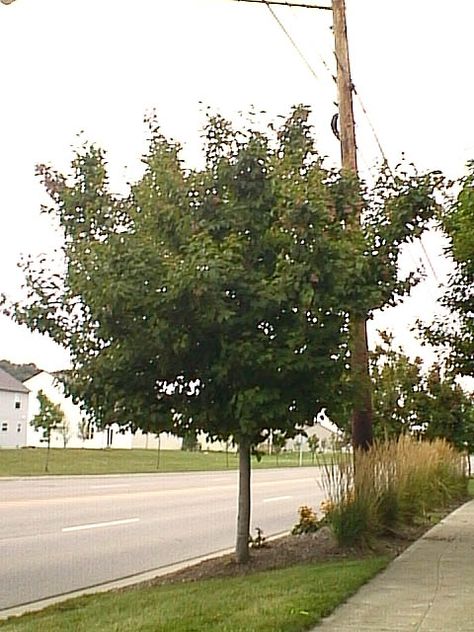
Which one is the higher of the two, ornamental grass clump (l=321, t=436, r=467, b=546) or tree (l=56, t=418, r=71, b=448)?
tree (l=56, t=418, r=71, b=448)

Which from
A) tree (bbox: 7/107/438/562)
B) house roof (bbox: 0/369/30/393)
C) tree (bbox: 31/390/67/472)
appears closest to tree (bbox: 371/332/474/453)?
tree (bbox: 7/107/438/562)

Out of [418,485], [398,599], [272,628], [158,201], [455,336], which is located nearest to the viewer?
[272,628]

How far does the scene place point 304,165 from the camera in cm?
1141

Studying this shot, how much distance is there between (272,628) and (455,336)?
845cm

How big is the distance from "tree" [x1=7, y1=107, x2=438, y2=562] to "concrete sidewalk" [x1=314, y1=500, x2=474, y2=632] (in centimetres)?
191

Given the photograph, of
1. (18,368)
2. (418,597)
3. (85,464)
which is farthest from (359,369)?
(18,368)

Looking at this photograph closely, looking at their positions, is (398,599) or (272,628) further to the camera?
(398,599)

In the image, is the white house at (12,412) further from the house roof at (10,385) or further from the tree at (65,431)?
the tree at (65,431)

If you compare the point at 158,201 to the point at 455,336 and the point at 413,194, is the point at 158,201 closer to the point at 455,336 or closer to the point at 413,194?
the point at 413,194

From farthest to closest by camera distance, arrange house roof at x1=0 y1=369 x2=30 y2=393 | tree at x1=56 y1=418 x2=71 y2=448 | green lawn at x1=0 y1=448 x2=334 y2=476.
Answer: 1. house roof at x1=0 y1=369 x2=30 y2=393
2. tree at x1=56 y1=418 x2=71 y2=448
3. green lawn at x1=0 y1=448 x2=334 y2=476

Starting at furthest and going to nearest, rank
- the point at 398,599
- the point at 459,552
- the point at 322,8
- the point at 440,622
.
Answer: the point at 322,8, the point at 459,552, the point at 398,599, the point at 440,622

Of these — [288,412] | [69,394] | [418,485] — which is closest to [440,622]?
[288,412]

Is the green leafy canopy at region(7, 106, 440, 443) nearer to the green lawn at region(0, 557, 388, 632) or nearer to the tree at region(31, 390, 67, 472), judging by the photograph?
the green lawn at region(0, 557, 388, 632)

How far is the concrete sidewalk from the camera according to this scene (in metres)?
7.50
